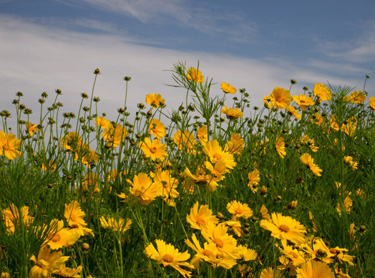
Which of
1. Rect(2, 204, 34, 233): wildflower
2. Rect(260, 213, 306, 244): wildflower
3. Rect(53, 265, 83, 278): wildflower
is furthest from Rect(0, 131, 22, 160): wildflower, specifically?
Rect(260, 213, 306, 244): wildflower

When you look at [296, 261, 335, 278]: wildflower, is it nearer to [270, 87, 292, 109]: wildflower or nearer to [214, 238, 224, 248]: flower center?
[214, 238, 224, 248]: flower center

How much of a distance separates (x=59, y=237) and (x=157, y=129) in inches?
41.5

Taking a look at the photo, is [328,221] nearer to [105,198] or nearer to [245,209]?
[245,209]

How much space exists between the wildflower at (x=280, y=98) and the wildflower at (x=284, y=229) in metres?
1.12

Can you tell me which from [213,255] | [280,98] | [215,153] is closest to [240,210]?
[215,153]

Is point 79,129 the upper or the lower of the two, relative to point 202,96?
lower

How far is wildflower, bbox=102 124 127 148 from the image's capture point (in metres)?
2.16

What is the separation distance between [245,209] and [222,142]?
39.1 inches

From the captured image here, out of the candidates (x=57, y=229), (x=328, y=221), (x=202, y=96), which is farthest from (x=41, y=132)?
(x=328, y=221)

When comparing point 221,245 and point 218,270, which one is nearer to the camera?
point 221,245

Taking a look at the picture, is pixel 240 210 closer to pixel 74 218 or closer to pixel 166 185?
pixel 166 185

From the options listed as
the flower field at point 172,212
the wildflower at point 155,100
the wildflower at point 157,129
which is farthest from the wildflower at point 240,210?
the wildflower at point 155,100

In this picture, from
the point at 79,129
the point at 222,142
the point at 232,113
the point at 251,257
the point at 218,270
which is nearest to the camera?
the point at 251,257

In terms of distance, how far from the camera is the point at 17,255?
1.16 meters
